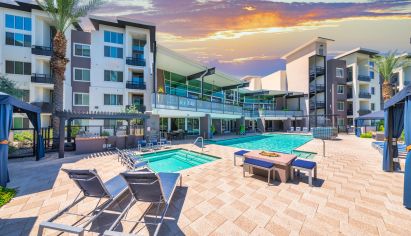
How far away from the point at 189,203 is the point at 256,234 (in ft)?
5.63

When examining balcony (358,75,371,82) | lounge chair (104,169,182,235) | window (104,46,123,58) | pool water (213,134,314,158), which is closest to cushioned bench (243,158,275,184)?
lounge chair (104,169,182,235)

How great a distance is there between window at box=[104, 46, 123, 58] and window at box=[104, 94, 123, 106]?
A: 16.7 ft

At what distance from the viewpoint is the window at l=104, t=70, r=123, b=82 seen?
19344 millimetres

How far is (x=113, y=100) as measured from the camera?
1950cm

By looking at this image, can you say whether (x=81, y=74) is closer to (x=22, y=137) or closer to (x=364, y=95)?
(x=22, y=137)

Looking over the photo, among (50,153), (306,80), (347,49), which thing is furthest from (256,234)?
(347,49)

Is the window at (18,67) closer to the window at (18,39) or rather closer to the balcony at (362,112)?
the window at (18,39)

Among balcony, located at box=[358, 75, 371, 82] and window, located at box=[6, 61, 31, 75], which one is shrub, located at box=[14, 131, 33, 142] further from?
balcony, located at box=[358, 75, 371, 82]

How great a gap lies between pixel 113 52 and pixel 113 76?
3.07 m

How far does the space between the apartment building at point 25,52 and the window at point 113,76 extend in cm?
412

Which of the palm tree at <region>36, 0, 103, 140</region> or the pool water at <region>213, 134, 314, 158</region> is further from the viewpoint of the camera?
the pool water at <region>213, 134, 314, 158</region>

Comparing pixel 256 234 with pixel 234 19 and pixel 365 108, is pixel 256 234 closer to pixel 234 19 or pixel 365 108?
pixel 234 19

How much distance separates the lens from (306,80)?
28.3 meters

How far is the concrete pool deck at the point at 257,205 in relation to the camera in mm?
3010
